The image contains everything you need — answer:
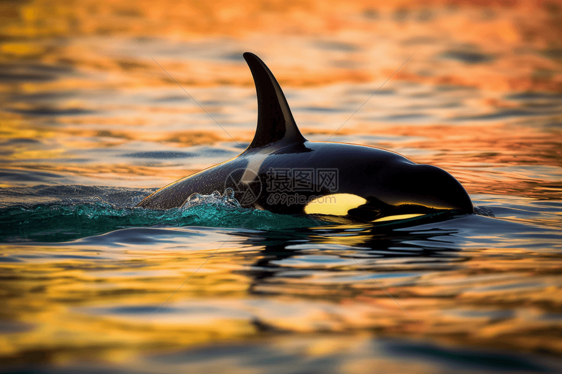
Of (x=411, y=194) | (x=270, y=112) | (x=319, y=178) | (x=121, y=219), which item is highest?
(x=270, y=112)

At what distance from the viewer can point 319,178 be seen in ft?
20.8

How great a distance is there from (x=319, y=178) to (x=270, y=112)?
1.55 meters

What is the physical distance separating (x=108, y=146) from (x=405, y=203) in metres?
13.3

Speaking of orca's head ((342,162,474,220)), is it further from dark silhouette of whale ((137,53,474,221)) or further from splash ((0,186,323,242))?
splash ((0,186,323,242))

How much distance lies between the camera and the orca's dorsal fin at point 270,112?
23.8ft

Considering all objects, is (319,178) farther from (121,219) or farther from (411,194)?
(121,219)

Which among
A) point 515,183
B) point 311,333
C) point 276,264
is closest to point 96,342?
point 311,333

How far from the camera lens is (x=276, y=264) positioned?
4465mm

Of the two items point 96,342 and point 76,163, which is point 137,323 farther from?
point 76,163

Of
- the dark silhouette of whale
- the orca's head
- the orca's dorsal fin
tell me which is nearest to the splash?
the dark silhouette of whale

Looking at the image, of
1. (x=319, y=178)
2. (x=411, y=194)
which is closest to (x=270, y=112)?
(x=319, y=178)

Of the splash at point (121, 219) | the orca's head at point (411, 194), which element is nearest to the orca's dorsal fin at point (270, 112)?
the splash at point (121, 219)

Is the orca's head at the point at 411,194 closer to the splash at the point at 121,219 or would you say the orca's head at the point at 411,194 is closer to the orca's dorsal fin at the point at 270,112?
the splash at the point at 121,219

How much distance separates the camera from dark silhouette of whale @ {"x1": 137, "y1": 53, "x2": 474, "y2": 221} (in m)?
5.97
